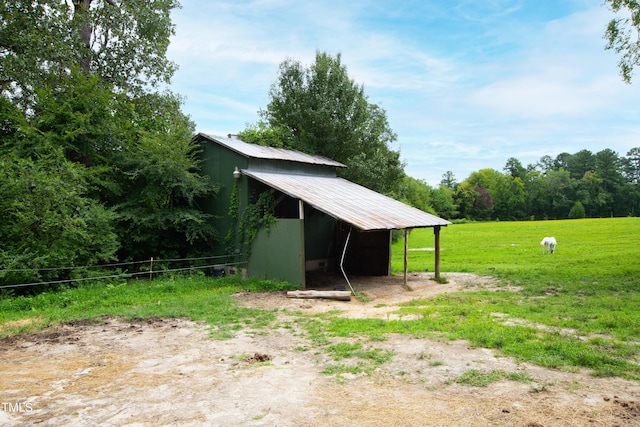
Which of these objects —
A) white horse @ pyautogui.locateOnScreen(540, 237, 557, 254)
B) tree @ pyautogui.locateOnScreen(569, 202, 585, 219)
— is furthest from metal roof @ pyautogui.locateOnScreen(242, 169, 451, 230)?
tree @ pyautogui.locateOnScreen(569, 202, 585, 219)

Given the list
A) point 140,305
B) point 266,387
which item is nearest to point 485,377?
point 266,387

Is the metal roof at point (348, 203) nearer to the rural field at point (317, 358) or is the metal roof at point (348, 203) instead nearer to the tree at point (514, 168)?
the rural field at point (317, 358)

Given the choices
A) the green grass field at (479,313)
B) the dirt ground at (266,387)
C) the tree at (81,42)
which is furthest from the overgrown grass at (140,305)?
the tree at (81,42)

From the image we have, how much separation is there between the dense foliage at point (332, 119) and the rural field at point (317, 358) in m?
12.9

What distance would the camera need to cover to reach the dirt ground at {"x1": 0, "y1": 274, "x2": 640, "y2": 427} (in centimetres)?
434

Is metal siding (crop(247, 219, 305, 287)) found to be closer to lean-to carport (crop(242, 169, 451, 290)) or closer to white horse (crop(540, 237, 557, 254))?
lean-to carport (crop(242, 169, 451, 290))

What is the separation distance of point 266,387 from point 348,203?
30.1ft

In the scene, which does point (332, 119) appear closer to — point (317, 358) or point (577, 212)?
point (317, 358)

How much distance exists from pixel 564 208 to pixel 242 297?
268 ft

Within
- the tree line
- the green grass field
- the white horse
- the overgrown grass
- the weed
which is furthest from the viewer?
the tree line

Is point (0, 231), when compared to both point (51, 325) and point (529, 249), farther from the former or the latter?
point (529, 249)

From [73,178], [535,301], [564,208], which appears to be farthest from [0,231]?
[564,208]

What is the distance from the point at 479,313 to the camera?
9.06 metres

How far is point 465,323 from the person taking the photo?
810 cm
